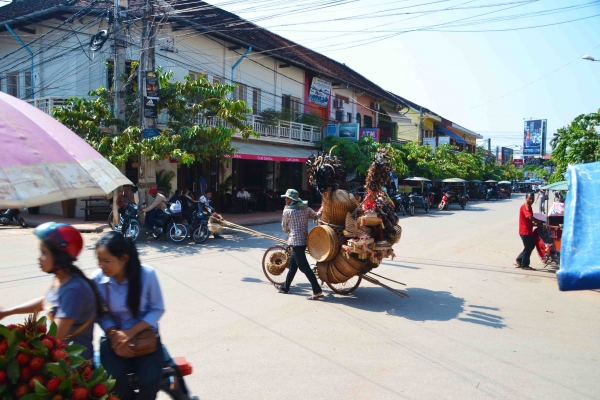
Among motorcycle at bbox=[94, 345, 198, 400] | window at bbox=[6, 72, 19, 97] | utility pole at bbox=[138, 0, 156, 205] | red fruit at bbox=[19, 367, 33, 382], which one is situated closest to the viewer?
red fruit at bbox=[19, 367, 33, 382]

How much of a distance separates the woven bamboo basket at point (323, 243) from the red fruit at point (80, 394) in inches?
184

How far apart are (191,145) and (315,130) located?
13199 millimetres

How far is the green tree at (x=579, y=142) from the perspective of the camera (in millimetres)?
12102

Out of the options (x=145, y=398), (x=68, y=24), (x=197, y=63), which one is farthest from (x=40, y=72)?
(x=145, y=398)

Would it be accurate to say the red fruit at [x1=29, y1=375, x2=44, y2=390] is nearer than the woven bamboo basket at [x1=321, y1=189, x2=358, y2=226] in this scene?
Yes

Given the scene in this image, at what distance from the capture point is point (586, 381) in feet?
14.4

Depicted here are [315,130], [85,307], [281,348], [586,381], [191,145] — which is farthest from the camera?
[315,130]

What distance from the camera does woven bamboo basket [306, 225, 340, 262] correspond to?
22.1ft

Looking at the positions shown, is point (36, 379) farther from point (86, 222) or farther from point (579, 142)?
point (86, 222)

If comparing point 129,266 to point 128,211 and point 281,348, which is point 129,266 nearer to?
point 281,348

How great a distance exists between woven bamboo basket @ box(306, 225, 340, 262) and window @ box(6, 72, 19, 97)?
17.3 m

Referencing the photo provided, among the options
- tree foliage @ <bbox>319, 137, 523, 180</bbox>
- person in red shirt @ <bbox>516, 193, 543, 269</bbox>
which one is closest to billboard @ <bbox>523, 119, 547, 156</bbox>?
tree foliage @ <bbox>319, 137, 523, 180</bbox>

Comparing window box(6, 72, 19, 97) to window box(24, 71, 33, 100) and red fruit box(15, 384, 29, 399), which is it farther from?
red fruit box(15, 384, 29, 399)

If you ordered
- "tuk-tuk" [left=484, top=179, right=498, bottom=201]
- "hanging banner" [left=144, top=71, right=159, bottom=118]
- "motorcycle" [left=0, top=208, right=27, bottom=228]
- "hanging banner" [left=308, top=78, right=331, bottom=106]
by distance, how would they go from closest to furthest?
"hanging banner" [left=144, top=71, right=159, bottom=118] → "motorcycle" [left=0, top=208, right=27, bottom=228] → "hanging banner" [left=308, top=78, right=331, bottom=106] → "tuk-tuk" [left=484, top=179, right=498, bottom=201]
